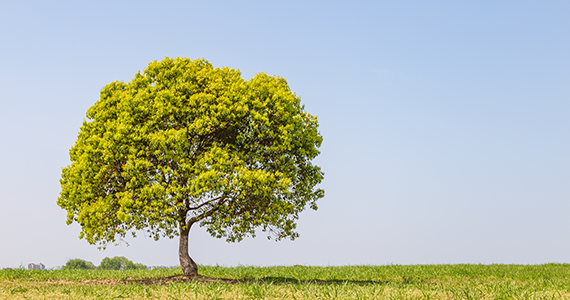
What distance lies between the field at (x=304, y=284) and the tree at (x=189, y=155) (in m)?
3.06

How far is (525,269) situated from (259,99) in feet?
78.4

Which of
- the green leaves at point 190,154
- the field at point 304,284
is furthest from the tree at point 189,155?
the field at point 304,284

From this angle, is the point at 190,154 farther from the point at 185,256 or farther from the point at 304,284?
the point at 304,284

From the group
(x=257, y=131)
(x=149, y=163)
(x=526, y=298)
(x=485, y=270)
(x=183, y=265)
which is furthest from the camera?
(x=485, y=270)

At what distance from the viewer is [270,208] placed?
20.2 m

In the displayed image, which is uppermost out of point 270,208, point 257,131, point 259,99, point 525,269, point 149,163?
point 259,99

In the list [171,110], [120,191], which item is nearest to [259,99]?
[171,110]

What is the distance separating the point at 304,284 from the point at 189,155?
8143mm

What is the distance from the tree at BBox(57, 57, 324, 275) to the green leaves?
50 mm

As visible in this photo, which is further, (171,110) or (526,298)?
(171,110)

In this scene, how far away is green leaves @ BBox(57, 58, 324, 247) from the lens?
18578mm

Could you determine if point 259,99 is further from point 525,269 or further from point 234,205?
point 525,269

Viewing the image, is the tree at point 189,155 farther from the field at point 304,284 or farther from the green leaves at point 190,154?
the field at point 304,284

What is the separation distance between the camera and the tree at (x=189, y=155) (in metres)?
18.6
